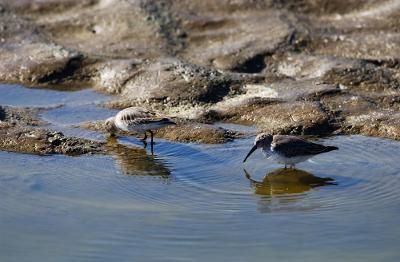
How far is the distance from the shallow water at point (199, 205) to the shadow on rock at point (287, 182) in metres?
0.02

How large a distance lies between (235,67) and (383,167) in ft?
19.5

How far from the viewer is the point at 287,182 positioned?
12.0 metres

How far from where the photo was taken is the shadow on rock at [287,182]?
11.6m

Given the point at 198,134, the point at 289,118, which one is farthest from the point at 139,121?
the point at 289,118

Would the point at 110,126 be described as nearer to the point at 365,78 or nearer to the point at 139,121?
the point at 139,121

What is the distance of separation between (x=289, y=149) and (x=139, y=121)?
109 inches

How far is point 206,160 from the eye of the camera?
12766 mm

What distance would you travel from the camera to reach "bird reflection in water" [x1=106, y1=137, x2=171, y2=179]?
40.6 feet

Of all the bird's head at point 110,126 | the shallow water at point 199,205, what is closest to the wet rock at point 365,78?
Result: the shallow water at point 199,205

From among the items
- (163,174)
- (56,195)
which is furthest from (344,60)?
(56,195)

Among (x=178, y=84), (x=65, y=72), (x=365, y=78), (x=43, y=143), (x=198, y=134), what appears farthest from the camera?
(x=65, y=72)

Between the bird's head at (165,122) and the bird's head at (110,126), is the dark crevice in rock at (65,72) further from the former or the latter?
the bird's head at (165,122)

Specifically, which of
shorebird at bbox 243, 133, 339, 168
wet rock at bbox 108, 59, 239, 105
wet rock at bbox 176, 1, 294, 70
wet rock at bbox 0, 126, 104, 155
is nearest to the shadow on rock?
shorebird at bbox 243, 133, 339, 168

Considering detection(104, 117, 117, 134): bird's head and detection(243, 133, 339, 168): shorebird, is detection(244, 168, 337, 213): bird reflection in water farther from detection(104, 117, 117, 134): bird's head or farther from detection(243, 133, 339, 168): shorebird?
detection(104, 117, 117, 134): bird's head
